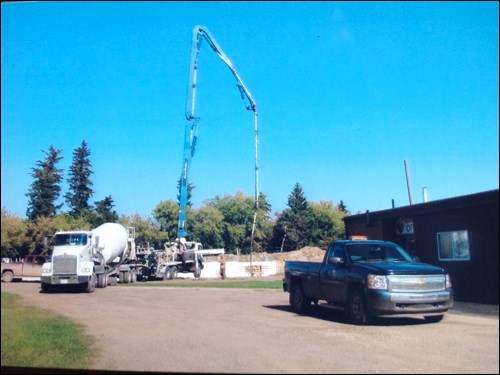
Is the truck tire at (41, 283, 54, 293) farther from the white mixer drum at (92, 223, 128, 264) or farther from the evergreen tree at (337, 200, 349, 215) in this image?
the evergreen tree at (337, 200, 349, 215)

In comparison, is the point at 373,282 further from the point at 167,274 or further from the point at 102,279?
the point at 167,274

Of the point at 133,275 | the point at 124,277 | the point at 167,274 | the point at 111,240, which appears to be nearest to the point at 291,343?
the point at 111,240

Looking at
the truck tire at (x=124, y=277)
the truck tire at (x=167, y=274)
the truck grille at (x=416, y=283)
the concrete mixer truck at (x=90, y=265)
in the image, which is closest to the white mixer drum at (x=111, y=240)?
the concrete mixer truck at (x=90, y=265)

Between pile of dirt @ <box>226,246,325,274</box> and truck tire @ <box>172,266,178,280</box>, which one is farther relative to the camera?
truck tire @ <box>172,266,178,280</box>

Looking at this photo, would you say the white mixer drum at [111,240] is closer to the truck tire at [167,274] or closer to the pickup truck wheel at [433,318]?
the truck tire at [167,274]

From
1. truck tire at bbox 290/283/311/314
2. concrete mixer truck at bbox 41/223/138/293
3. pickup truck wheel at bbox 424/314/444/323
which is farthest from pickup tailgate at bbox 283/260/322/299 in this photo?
concrete mixer truck at bbox 41/223/138/293

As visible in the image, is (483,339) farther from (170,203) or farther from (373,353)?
(170,203)

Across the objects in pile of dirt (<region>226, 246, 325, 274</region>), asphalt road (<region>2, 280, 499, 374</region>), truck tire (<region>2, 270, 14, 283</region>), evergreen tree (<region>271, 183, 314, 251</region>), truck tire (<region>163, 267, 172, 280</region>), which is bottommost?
asphalt road (<region>2, 280, 499, 374</region>)

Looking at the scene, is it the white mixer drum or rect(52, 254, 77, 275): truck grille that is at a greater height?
the white mixer drum

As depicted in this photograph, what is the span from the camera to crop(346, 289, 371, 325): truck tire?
30.3ft

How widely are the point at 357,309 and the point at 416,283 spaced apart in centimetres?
167

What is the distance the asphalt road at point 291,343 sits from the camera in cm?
642

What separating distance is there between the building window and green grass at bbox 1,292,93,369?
538cm

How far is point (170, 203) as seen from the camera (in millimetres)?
11438
